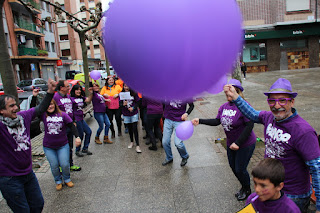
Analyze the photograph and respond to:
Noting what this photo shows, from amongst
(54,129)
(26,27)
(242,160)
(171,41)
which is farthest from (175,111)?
(26,27)

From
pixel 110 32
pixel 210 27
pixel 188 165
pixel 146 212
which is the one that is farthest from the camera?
pixel 188 165

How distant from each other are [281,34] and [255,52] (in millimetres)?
2997

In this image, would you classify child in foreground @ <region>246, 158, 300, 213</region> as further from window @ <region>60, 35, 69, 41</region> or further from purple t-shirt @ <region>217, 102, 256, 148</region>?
window @ <region>60, 35, 69, 41</region>

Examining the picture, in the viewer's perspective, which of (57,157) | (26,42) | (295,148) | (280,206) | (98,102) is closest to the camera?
(280,206)

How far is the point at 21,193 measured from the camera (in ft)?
9.24

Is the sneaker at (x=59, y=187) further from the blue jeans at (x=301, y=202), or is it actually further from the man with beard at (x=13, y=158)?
the blue jeans at (x=301, y=202)

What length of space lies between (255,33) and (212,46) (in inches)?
1053

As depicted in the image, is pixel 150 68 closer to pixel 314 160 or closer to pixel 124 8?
pixel 124 8

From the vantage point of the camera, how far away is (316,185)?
6.56 ft

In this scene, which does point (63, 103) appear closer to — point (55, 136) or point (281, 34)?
point (55, 136)

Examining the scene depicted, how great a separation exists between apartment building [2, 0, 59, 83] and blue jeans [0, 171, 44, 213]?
27444mm

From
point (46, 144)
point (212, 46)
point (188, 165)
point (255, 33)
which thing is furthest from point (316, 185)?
point (255, 33)

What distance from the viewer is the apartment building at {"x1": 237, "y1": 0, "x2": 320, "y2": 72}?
2539cm

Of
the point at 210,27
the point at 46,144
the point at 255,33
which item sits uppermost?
the point at 255,33
